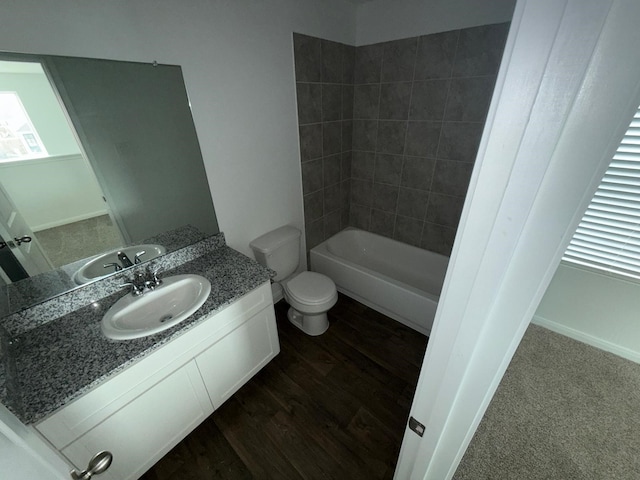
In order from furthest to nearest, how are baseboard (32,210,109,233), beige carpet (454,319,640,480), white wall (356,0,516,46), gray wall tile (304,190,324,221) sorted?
1. gray wall tile (304,190,324,221)
2. white wall (356,0,516,46)
3. beige carpet (454,319,640,480)
4. baseboard (32,210,109,233)

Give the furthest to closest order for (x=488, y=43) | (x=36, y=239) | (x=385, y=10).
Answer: (x=385, y=10) → (x=488, y=43) → (x=36, y=239)

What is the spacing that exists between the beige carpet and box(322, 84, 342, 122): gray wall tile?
228 centimetres

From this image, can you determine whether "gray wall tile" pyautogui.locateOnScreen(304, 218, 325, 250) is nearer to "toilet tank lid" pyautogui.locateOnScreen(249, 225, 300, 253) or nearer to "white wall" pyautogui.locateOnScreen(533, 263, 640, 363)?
"toilet tank lid" pyautogui.locateOnScreen(249, 225, 300, 253)

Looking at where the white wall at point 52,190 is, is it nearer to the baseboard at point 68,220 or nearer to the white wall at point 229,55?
the baseboard at point 68,220

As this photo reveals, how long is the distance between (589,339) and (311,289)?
2.03 meters

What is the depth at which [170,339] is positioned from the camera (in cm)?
112

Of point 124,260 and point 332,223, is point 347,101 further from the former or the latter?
point 124,260

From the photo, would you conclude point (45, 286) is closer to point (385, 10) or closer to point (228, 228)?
point (228, 228)

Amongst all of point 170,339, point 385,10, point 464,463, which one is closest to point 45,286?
point 170,339

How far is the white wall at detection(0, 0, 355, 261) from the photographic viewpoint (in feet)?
3.30

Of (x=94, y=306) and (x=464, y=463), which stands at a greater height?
(x=94, y=306)

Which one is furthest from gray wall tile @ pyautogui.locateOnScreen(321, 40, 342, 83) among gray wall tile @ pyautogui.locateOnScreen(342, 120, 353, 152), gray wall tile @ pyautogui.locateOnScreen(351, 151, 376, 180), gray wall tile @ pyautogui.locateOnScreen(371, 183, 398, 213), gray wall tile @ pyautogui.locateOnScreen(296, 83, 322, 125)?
gray wall tile @ pyautogui.locateOnScreen(371, 183, 398, 213)

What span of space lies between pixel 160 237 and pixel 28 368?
751 millimetres

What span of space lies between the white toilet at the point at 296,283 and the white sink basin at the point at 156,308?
1.83 ft
